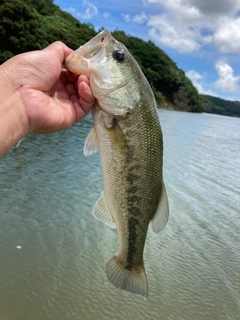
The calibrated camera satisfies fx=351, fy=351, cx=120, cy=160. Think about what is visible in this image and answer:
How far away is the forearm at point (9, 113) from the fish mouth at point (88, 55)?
1.68 feet

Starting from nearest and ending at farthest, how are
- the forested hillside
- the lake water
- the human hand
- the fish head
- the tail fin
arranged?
the fish head → the human hand → the tail fin → the lake water → the forested hillside

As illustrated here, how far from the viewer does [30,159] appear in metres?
13.4

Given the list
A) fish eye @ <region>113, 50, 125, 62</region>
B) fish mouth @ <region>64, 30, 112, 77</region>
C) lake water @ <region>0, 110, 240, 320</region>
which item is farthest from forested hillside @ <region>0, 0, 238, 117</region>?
fish eye @ <region>113, 50, 125, 62</region>

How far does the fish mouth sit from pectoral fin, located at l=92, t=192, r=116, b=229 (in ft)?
3.43

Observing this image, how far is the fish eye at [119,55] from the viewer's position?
270 centimetres

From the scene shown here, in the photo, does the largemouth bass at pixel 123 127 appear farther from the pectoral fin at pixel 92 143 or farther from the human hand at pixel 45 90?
the human hand at pixel 45 90

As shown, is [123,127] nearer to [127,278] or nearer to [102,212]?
[102,212]

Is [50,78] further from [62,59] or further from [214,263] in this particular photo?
[214,263]

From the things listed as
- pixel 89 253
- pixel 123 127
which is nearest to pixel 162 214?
pixel 123 127

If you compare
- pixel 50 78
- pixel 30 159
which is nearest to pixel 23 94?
pixel 50 78

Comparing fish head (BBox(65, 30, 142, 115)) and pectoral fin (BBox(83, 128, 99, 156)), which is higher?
fish head (BBox(65, 30, 142, 115))

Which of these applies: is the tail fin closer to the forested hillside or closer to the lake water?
the lake water

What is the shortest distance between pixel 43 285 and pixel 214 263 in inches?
158

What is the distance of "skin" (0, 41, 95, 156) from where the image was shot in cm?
272
